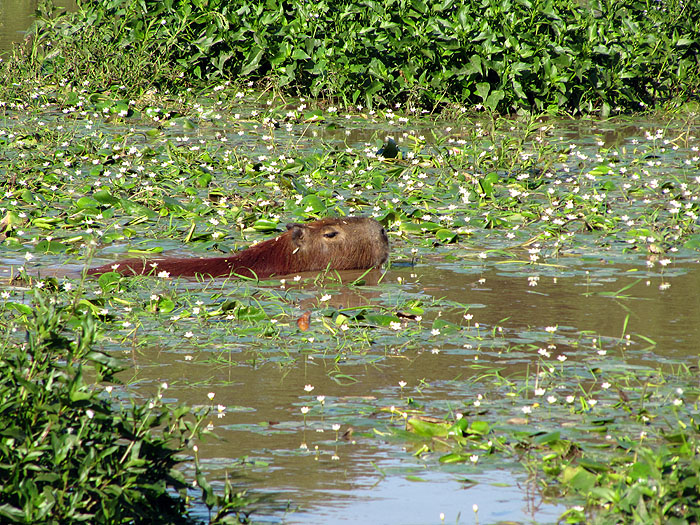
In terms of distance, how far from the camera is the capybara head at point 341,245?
7.02 meters

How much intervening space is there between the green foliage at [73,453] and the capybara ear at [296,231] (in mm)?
3671

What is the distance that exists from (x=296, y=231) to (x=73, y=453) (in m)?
3.96

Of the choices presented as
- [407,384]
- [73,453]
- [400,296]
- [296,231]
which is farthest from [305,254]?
[73,453]

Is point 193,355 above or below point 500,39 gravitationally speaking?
below

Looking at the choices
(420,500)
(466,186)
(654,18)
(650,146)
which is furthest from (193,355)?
(654,18)

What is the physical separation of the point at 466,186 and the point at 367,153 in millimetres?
1252

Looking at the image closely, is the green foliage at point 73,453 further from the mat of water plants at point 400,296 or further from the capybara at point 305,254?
the capybara at point 305,254

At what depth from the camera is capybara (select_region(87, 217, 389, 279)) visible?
6.78m

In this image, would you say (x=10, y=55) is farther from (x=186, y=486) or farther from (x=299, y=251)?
(x=186, y=486)

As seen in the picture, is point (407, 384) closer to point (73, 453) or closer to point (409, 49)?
point (73, 453)

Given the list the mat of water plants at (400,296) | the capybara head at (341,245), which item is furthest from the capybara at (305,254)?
the mat of water plants at (400,296)

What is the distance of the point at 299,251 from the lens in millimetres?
7055

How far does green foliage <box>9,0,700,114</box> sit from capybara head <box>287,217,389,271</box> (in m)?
4.61

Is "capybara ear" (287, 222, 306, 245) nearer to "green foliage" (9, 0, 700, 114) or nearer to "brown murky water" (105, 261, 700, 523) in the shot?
"brown murky water" (105, 261, 700, 523)
